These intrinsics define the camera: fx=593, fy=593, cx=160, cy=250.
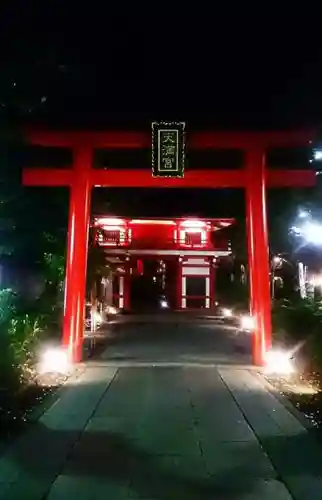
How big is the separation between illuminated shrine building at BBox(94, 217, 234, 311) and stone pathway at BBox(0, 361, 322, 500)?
29156mm

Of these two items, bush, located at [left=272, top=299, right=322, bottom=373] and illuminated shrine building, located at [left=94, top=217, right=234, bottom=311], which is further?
illuminated shrine building, located at [left=94, top=217, right=234, bottom=311]

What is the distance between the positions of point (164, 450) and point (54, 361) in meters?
7.27

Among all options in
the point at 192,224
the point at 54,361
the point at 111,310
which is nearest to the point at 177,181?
the point at 54,361

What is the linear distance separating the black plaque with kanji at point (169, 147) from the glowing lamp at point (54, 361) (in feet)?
16.1

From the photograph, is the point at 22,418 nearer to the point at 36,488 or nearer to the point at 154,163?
the point at 36,488

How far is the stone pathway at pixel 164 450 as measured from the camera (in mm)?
5340

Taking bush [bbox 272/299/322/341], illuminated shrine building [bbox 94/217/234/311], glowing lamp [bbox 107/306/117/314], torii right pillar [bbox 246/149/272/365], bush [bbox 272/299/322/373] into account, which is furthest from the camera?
illuminated shrine building [bbox 94/217/234/311]

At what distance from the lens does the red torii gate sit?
47.5ft

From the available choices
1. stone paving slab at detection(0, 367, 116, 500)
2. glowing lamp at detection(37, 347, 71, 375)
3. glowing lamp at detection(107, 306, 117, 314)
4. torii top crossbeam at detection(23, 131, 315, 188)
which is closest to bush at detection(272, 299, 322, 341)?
torii top crossbeam at detection(23, 131, 315, 188)

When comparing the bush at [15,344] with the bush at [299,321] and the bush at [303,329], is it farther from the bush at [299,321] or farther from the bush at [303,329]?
the bush at [299,321]

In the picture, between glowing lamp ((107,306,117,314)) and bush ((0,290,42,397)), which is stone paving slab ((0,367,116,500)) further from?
glowing lamp ((107,306,117,314))

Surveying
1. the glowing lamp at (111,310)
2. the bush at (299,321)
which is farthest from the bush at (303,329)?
the glowing lamp at (111,310)

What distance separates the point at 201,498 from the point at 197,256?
116 feet

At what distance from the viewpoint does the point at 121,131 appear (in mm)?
14609
